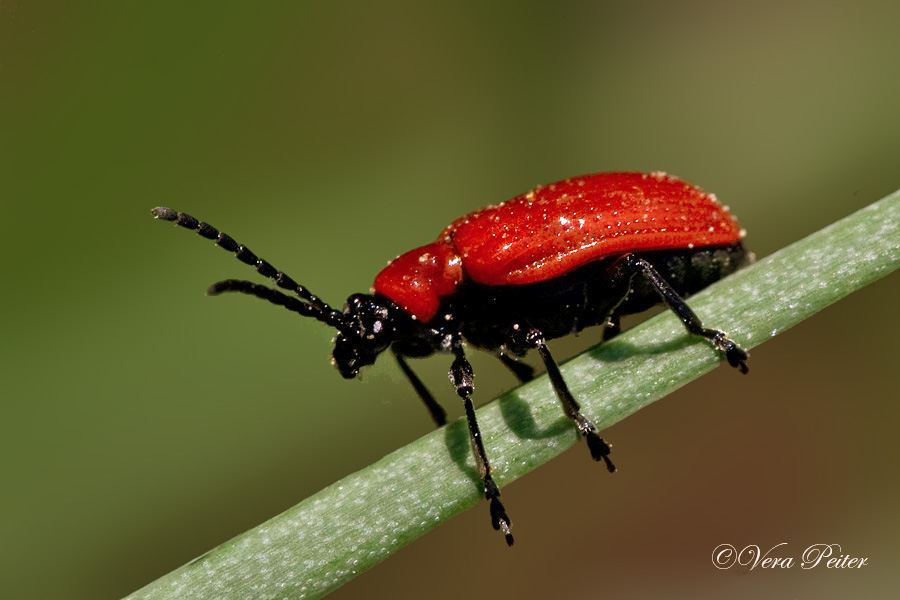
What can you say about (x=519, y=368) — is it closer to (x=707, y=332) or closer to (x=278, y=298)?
(x=278, y=298)

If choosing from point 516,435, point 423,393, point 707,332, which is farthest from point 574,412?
point 423,393

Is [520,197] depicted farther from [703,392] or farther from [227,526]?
[227,526]

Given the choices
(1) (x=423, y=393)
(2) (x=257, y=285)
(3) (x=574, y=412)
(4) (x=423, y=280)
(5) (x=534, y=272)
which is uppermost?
(2) (x=257, y=285)

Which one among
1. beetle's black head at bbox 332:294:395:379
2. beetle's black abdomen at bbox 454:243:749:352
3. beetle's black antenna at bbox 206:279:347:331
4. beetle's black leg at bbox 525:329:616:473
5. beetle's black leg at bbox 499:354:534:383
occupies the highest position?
beetle's black antenna at bbox 206:279:347:331

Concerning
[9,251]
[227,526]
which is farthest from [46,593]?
[9,251]

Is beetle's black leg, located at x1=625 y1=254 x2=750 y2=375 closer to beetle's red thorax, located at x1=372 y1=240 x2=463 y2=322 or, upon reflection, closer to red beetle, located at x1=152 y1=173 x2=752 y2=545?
red beetle, located at x1=152 y1=173 x2=752 y2=545

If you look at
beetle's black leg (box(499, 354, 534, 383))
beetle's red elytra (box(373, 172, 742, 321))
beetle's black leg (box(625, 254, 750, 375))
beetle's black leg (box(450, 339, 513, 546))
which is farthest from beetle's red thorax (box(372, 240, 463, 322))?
beetle's black leg (box(625, 254, 750, 375))

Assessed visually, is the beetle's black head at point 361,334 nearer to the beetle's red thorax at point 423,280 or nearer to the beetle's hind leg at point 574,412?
the beetle's red thorax at point 423,280
